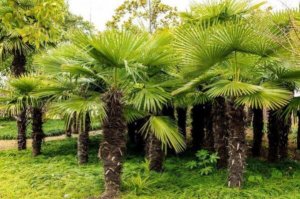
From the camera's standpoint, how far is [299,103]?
743 centimetres

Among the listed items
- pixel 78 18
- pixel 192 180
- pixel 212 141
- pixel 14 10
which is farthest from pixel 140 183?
pixel 78 18

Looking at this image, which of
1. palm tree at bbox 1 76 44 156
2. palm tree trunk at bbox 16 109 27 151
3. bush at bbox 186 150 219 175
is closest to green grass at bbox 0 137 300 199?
bush at bbox 186 150 219 175

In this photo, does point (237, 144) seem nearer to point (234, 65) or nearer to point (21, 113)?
point (234, 65)

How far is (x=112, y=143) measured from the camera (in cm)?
687

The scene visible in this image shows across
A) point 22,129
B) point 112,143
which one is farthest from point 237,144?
point 22,129

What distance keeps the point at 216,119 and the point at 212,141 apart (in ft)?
3.94

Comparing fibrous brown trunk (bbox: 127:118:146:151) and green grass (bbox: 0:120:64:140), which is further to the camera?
green grass (bbox: 0:120:64:140)

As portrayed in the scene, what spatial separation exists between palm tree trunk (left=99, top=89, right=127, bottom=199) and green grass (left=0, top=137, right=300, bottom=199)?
0.30 m

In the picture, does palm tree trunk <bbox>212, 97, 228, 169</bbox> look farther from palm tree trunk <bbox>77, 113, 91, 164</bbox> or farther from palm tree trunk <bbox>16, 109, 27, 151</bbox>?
palm tree trunk <bbox>16, 109, 27, 151</bbox>

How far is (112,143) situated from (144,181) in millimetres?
972

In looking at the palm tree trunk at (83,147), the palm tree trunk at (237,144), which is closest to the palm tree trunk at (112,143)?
the palm tree trunk at (237,144)

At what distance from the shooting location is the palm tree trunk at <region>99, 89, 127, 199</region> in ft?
22.3

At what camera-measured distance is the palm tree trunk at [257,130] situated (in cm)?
1002

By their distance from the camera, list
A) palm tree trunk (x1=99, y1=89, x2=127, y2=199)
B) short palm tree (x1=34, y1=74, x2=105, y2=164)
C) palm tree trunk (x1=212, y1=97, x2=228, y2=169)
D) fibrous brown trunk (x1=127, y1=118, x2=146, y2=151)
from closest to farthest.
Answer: short palm tree (x1=34, y1=74, x2=105, y2=164)
palm tree trunk (x1=99, y1=89, x2=127, y2=199)
palm tree trunk (x1=212, y1=97, x2=228, y2=169)
fibrous brown trunk (x1=127, y1=118, x2=146, y2=151)
